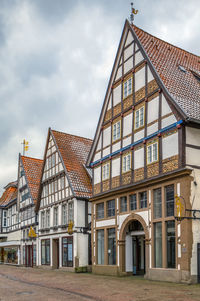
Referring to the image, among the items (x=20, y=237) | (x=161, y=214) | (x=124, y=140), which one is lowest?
(x=20, y=237)

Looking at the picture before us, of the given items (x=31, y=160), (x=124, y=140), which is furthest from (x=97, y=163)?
(x=31, y=160)

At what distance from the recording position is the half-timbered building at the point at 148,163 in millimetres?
19547

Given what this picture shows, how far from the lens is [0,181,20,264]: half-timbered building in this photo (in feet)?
152

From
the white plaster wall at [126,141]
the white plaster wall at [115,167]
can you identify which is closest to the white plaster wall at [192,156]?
the white plaster wall at [126,141]

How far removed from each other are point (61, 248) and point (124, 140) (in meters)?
12.6

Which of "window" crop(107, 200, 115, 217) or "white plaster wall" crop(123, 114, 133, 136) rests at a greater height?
"white plaster wall" crop(123, 114, 133, 136)

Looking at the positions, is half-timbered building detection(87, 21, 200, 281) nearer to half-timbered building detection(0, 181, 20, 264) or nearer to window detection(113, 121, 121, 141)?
window detection(113, 121, 121, 141)

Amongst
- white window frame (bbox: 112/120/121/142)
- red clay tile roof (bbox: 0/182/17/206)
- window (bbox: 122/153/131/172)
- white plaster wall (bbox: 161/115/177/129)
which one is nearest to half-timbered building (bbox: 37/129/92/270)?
white window frame (bbox: 112/120/121/142)

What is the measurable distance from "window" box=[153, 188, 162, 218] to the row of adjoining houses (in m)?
0.05

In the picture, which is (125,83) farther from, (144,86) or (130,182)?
(130,182)

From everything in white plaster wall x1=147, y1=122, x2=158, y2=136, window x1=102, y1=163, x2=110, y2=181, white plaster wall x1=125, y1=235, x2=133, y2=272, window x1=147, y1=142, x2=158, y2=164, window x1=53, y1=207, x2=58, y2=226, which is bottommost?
white plaster wall x1=125, y1=235, x2=133, y2=272

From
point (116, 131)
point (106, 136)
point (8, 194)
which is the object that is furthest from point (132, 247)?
point (8, 194)

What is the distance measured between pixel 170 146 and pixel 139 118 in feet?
12.7

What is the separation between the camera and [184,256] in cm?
1892
